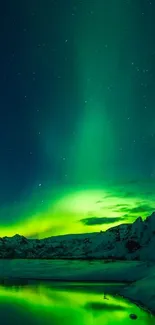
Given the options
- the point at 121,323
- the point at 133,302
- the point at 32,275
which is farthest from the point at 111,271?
the point at 121,323

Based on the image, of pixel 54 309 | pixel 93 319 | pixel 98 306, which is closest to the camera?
pixel 93 319

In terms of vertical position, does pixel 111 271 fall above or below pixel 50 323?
above

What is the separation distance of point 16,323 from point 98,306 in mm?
10690

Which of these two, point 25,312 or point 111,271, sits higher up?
point 111,271

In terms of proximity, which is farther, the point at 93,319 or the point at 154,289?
the point at 154,289

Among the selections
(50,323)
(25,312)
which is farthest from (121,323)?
(25,312)

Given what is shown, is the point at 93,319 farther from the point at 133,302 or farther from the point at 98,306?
the point at 133,302

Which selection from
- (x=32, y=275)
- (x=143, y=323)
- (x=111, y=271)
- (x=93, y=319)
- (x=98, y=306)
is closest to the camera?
(x=143, y=323)

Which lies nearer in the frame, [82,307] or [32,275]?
[82,307]

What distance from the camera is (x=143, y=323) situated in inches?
888

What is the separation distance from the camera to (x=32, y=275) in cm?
9300

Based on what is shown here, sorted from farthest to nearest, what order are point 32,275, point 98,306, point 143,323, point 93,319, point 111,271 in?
point 32,275
point 111,271
point 98,306
point 93,319
point 143,323

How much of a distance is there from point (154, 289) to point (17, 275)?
69706 mm

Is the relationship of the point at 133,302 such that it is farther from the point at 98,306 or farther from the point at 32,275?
the point at 32,275
